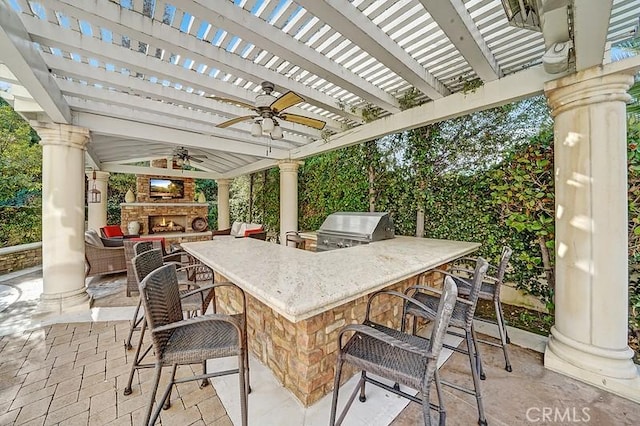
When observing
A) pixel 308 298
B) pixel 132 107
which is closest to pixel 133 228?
pixel 132 107

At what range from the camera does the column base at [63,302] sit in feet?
10.9

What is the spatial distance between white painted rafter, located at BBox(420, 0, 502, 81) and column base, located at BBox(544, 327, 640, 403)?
101 inches

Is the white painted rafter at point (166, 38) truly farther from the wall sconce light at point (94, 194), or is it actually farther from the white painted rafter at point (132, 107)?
the wall sconce light at point (94, 194)

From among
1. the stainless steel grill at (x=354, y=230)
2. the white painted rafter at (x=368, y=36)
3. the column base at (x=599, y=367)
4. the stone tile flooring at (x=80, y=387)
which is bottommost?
the stone tile flooring at (x=80, y=387)

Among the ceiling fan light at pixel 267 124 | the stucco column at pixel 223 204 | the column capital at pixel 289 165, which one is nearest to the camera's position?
the ceiling fan light at pixel 267 124

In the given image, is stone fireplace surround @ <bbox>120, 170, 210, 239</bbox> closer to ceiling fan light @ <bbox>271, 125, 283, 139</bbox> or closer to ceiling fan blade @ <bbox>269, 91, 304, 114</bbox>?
ceiling fan light @ <bbox>271, 125, 283, 139</bbox>

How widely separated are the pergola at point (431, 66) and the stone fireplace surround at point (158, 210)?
249 inches

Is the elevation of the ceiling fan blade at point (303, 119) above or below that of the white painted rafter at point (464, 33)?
below

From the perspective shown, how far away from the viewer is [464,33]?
1.95m

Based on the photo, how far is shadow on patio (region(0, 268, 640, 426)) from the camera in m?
1.72

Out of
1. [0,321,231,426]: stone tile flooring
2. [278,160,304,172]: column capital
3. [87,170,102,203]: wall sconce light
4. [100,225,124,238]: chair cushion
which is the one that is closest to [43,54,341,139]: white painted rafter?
[278,160,304,172]: column capital

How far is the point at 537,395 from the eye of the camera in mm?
1956

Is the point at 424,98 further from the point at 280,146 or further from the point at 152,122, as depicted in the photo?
the point at 152,122

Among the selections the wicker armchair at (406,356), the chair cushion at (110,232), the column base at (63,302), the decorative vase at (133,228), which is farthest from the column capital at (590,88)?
the decorative vase at (133,228)
